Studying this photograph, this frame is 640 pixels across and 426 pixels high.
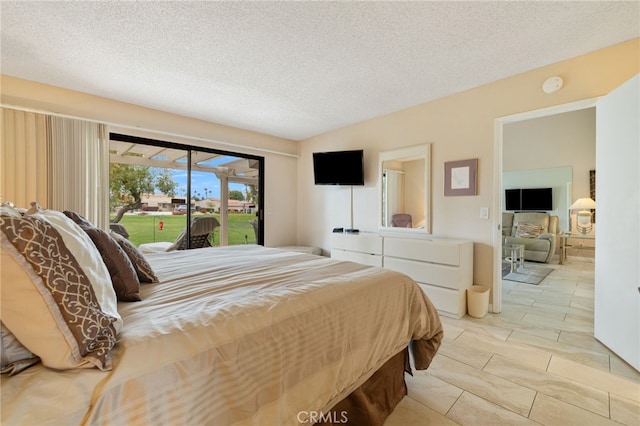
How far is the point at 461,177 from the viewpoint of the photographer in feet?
10.1

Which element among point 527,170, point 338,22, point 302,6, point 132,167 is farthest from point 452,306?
point 527,170

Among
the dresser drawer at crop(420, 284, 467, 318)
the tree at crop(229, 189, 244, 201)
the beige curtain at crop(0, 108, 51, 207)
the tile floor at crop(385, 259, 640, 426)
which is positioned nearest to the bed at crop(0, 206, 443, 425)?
the tile floor at crop(385, 259, 640, 426)

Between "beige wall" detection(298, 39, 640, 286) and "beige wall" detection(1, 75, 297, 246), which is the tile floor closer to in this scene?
"beige wall" detection(298, 39, 640, 286)

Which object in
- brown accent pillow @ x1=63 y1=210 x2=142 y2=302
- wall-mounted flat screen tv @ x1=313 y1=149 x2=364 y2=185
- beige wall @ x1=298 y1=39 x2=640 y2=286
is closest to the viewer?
brown accent pillow @ x1=63 y1=210 x2=142 y2=302

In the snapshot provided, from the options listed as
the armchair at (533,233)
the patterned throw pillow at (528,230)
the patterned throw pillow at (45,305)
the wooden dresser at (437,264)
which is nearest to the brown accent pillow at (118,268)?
the patterned throw pillow at (45,305)

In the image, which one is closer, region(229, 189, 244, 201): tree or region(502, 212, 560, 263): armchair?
region(229, 189, 244, 201): tree

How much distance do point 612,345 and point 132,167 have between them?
5465 millimetres

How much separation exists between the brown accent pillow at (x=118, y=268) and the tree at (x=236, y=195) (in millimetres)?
3227

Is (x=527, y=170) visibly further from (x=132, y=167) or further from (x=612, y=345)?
(x=132, y=167)

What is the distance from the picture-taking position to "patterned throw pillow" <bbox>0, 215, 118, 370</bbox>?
0.67 metres

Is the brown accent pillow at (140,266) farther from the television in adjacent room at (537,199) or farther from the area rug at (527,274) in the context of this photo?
the television in adjacent room at (537,199)

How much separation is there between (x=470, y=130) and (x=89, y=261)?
352 cm

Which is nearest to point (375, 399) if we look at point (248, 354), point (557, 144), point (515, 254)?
point (248, 354)

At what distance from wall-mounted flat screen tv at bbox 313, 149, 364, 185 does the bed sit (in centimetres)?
242
